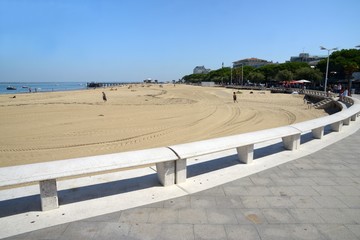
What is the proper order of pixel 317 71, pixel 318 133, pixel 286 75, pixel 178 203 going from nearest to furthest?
pixel 178 203 → pixel 318 133 → pixel 317 71 → pixel 286 75

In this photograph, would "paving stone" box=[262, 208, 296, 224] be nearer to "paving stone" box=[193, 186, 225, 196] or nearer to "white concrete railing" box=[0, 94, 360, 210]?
"paving stone" box=[193, 186, 225, 196]

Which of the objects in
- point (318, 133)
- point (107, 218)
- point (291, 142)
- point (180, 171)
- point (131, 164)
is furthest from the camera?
point (318, 133)

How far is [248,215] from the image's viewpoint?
10.3 feet

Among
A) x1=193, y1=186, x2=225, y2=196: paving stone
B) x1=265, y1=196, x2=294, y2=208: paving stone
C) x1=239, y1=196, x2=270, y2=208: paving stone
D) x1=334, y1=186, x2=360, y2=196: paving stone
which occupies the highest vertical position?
x1=193, y1=186, x2=225, y2=196: paving stone

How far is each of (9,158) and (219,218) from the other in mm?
8698

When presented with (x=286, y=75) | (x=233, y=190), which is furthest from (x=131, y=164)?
(x=286, y=75)

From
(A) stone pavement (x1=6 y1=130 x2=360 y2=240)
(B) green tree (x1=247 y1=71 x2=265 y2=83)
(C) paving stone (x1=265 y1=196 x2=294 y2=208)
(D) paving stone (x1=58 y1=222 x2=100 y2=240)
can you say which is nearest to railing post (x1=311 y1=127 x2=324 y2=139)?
(A) stone pavement (x1=6 y1=130 x2=360 y2=240)

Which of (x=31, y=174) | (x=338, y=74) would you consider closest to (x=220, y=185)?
(x=31, y=174)

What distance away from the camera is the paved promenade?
276 cm

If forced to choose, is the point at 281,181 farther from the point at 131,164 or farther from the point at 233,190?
the point at 131,164

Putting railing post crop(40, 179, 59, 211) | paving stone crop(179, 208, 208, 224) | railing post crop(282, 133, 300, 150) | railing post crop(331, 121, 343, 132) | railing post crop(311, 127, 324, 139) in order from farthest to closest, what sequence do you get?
railing post crop(331, 121, 343, 132), railing post crop(311, 127, 324, 139), railing post crop(282, 133, 300, 150), railing post crop(40, 179, 59, 211), paving stone crop(179, 208, 208, 224)

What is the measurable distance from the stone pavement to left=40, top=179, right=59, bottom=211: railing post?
16.3 inches

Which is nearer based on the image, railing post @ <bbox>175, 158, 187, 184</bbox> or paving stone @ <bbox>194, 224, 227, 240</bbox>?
paving stone @ <bbox>194, 224, 227, 240</bbox>

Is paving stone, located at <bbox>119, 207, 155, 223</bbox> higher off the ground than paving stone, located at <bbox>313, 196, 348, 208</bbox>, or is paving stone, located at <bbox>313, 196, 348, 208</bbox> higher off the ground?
paving stone, located at <bbox>119, 207, 155, 223</bbox>
